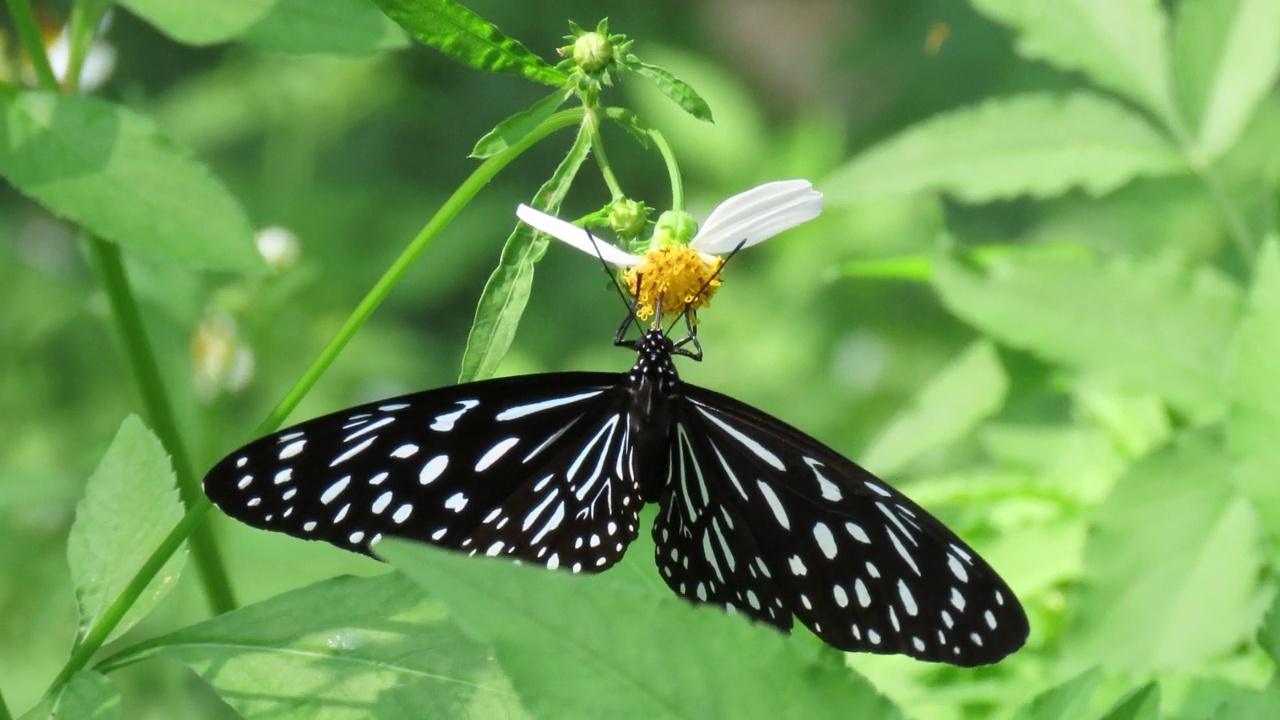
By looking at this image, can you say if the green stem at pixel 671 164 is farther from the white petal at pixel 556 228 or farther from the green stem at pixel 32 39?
the green stem at pixel 32 39

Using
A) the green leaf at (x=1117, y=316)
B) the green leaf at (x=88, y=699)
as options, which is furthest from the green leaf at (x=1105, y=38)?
the green leaf at (x=88, y=699)

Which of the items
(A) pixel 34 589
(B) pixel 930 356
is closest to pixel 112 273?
(A) pixel 34 589

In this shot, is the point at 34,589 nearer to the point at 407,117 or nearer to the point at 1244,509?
the point at 407,117

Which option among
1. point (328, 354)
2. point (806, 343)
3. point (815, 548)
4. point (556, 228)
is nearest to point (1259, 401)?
point (815, 548)

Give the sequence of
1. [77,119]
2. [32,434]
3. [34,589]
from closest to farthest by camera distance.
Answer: [77,119]
[34,589]
[32,434]

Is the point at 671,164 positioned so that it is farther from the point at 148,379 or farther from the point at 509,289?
the point at 148,379

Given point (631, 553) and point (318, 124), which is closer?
point (631, 553)

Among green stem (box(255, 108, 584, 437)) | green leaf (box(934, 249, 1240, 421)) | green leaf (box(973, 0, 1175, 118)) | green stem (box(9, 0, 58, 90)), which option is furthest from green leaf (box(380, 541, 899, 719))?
green leaf (box(973, 0, 1175, 118))
